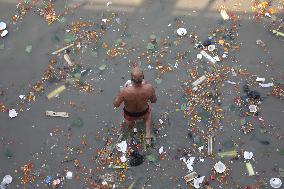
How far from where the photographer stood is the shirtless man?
21.7 feet

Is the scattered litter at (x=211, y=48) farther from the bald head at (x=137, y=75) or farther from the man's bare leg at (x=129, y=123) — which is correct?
the bald head at (x=137, y=75)

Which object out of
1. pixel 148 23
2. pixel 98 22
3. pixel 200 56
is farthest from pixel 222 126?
pixel 98 22

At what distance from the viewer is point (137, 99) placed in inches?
272

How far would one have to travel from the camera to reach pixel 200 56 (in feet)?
28.5

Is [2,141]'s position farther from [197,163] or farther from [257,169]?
[257,169]

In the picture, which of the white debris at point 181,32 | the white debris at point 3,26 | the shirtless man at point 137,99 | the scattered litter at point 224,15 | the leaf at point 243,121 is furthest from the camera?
the white debris at point 3,26

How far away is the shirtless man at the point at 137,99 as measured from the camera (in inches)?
261

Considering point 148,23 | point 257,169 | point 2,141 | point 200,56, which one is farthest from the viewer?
point 148,23

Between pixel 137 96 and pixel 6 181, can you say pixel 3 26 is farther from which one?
pixel 137 96

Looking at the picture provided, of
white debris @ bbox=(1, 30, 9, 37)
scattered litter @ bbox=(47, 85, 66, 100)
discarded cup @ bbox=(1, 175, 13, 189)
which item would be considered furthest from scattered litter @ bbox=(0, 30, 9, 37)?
discarded cup @ bbox=(1, 175, 13, 189)

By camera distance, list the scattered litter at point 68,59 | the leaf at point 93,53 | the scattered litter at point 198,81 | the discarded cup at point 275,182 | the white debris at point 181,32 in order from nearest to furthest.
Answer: the discarded cup at point 275,182 < the scattered litter at point 198,81 < the scattered litter at point 68,59 < the leaf at point 93,53 < the white debris at point 181,32

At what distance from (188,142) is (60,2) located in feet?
15.3

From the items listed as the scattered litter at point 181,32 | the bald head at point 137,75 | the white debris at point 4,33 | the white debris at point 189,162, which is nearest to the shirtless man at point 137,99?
the bald head at point 137,75

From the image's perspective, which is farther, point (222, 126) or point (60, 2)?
point (60, 2)
